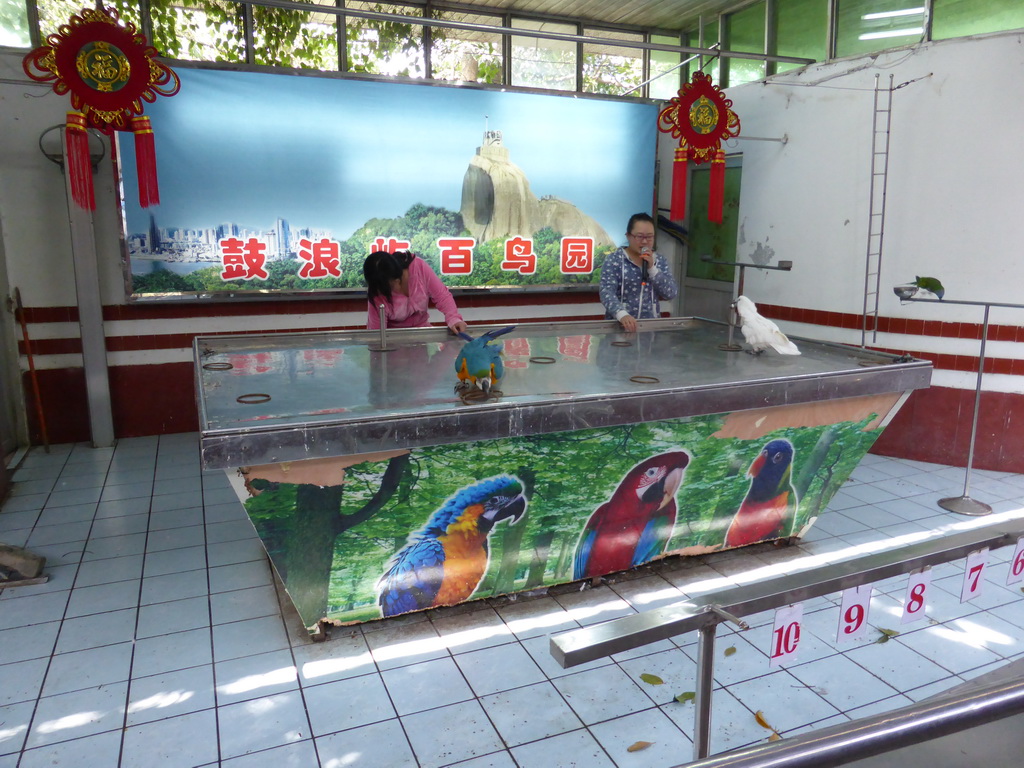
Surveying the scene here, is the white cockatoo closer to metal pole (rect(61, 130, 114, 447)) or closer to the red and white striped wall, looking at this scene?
the red and white striped wall

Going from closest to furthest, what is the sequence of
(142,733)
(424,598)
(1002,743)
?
1. (1002,743)
2. (142,733)
3. (424,598)

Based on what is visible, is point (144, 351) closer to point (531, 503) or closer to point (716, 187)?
point (531, 503)

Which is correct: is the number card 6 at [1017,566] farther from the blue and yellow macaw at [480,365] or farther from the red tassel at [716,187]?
the red tassel at [716,187]

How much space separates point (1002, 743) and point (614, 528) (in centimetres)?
176

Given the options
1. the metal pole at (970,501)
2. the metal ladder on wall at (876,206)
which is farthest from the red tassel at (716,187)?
the metal pole at (970,501)

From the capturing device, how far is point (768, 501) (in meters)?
3.38

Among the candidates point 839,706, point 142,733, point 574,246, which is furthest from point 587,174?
point 142,733

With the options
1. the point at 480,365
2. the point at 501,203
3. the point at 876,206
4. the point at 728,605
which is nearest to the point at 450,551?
the point at 480,365

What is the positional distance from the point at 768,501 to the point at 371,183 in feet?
12.1

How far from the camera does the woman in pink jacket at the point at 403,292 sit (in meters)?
3.76

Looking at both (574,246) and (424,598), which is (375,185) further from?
(424,598)

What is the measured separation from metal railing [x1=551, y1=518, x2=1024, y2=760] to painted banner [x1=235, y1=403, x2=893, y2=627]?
132 centimetres

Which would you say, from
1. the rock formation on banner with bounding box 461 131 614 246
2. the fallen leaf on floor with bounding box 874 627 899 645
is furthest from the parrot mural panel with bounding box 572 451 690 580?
the rock formation on banner with bounding box 461 131 614 246

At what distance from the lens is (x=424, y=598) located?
2.83 metres
